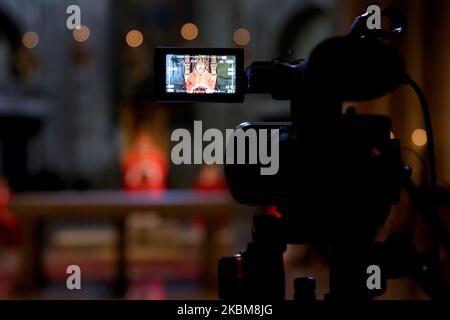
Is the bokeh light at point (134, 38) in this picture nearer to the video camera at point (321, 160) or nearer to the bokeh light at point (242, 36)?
the bokeh light at point (242, 36)

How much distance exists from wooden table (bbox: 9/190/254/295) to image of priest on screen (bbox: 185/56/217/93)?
3.08 meters

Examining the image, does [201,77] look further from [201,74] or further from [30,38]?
[30,38]

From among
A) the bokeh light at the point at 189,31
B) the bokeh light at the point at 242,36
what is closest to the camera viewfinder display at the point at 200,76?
the bokeh light at the point at 242,36

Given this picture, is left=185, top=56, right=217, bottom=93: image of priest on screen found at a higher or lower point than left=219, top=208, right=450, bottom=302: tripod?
higher

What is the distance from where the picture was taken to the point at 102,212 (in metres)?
4.51

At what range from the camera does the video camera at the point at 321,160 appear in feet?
4.02

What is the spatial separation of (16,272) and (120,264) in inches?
44.0

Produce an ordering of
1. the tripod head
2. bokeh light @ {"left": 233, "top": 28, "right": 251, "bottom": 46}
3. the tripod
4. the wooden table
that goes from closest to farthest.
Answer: the tripod head < the tripod < the wooden table < bokeh light @ {"left": 233, "top": 28, "right": 251, "bottom": 46}

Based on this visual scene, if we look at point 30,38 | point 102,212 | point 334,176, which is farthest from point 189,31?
point 334,176

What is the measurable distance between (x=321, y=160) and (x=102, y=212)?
134 inches

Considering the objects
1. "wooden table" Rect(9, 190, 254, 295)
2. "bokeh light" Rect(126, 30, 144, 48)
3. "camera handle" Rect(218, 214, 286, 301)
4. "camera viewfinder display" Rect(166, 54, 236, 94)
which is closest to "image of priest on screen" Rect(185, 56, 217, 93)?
"camera viewfinder display" Rect(166, 54, 236, 94)

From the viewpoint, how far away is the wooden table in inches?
178

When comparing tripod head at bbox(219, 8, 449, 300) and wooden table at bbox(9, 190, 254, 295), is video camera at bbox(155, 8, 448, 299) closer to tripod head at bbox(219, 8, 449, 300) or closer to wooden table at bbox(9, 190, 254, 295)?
tripod head at bbox(219, 8, 449, 300)
